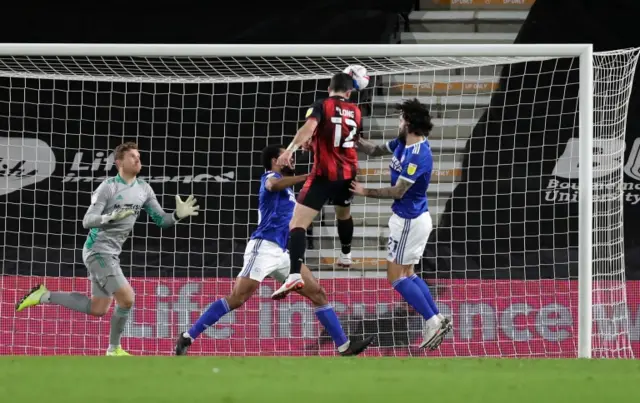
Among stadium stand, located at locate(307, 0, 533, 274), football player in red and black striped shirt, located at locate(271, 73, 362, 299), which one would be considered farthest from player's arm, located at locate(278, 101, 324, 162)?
stadium stand, located at locate(307, 0, 533, 274)

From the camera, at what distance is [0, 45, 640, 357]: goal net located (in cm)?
1109

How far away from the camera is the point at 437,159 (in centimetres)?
1209

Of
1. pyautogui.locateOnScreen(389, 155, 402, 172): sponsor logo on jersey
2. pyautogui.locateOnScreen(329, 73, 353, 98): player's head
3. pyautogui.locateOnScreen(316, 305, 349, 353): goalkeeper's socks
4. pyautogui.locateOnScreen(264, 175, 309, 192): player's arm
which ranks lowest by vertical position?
pyautogui.locateOnScreen(316, 305, 349, 353): goalkeeper's socks

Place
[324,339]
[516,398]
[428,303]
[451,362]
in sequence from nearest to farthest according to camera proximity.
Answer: [516,398] < [451,362] < [428,303] < [324,339]

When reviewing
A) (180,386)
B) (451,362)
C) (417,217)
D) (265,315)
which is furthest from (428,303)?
(180,386)

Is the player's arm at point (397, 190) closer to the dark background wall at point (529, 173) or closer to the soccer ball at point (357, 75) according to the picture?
the soccer ball at point (357, 75)

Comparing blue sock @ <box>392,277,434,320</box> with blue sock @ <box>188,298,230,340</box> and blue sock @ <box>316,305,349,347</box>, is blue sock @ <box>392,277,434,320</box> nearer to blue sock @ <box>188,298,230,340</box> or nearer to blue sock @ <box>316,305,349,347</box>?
blue sock @ <box>316,305,349,347</box>

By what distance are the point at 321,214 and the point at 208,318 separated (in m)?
2.49

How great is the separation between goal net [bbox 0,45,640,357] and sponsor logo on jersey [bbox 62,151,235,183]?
21 millimetres

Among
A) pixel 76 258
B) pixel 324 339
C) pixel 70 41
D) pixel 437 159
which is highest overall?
pixel 70 41

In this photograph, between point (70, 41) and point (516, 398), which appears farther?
point (70, 41)

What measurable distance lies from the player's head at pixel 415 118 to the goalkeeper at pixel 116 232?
194 centimetres

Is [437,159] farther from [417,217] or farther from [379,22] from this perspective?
[417,217]

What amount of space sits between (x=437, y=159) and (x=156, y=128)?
9.85 feet
